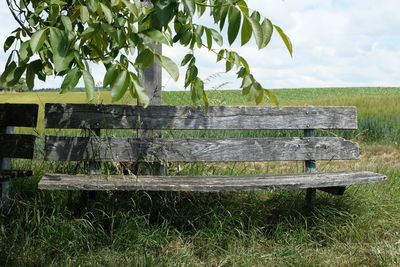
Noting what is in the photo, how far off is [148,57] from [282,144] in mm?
2695

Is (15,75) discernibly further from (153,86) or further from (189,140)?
(153,86)

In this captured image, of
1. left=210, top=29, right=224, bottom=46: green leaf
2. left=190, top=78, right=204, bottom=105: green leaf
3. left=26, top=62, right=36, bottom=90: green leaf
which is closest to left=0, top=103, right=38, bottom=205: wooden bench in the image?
left=26, top=62, right=36, bottom=90: green leaf

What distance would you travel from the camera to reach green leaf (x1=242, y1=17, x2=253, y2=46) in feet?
6.26

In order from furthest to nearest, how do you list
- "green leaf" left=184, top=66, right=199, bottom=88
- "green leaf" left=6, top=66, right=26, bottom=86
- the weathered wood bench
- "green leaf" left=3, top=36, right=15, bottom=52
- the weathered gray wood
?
1. the weathered gray wood
2. the weathered wood bench
3. "green leaf" left=3, top=36, right=15, bottom=52
4. "green leaf" left=184, top=66, right=199, bottom=88
5. "green leaf" left=6, top=66, right=26, bottom=86

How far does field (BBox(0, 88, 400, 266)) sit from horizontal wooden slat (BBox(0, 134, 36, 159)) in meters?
0.32

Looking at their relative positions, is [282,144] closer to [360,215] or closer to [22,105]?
[360,215]

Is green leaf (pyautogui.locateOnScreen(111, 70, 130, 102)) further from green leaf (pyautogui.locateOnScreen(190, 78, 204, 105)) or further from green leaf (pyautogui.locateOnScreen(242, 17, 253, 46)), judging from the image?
green leaf (pyautogui.locateOnScreen(190, 78, 204, 105))

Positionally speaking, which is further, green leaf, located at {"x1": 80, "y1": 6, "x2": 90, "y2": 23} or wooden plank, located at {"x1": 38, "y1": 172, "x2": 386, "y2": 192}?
wooden plank, located at {"x1": 38, "y1": 172, "x2": 386, "y2": 192}

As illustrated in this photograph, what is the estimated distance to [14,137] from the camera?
430cm

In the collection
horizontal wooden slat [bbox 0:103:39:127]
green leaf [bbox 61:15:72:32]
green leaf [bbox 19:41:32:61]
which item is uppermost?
green leaf [bbox 61:15:72:32]

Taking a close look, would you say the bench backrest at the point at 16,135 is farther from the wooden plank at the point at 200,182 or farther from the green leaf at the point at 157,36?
the green leaf at the point at 157,36

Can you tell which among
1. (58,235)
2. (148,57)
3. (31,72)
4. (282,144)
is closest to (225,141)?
(282,144)

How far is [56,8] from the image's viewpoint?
87.2 inches

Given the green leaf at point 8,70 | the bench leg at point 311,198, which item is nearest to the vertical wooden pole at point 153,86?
the bench leg at point 311,198
